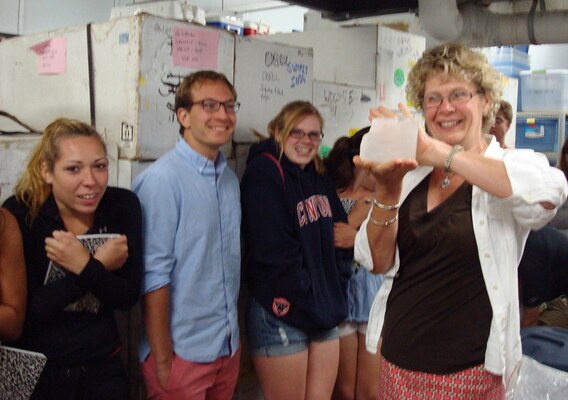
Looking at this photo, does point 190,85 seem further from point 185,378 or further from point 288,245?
point 185,378

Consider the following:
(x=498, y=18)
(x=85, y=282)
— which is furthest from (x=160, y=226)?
(x=498, y=18)

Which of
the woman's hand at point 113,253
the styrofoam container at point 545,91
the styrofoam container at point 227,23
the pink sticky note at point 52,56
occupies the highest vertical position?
the styrofoam container at point 227,23

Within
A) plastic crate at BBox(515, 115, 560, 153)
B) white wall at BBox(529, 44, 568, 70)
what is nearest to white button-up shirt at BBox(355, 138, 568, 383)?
plastic crate at BBox(515, 115, 560, 153)

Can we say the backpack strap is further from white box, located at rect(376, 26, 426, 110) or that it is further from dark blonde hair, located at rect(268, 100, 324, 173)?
white box, located at rect(376, 26, 426, 110)

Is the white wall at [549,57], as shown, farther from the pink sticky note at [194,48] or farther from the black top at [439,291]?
the black top at [439,291]

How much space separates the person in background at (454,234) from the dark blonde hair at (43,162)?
2.66 ft

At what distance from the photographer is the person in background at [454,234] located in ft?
4.05

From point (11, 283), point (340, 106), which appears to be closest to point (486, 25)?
point (340, 106)

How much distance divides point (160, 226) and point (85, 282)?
1.03 feet

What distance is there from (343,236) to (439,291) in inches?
32.7

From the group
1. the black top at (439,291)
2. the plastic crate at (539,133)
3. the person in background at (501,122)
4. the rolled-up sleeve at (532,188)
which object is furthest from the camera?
the plastic crate at (539,133)

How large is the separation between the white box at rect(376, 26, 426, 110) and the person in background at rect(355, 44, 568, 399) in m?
1.83

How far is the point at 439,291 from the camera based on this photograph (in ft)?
4.49

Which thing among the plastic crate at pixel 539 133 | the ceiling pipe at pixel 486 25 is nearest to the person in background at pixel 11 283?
the ceiling pipe at pixel 486 25
